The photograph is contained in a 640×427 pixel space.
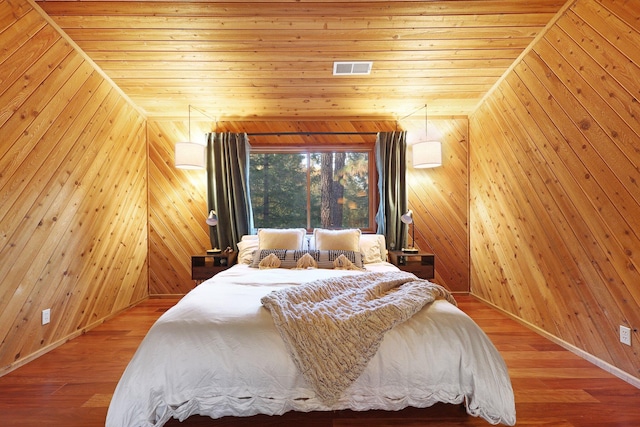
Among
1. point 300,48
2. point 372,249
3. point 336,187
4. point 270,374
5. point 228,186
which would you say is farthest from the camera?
point 336,187

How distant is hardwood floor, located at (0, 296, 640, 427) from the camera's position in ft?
5.16

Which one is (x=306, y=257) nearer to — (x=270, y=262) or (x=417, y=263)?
(x=270, y=262)

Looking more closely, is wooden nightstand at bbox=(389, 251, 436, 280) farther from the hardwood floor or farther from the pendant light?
the pendant light

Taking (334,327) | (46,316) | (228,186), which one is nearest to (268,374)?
(334,327)

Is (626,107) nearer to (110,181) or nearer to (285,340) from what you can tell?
(285,340)

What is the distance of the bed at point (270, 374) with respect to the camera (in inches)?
53.9

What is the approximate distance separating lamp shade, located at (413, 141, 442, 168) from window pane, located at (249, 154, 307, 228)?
1404mm

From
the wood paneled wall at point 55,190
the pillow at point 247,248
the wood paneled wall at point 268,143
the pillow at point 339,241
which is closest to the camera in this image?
the wood paneled wall at point 55,190

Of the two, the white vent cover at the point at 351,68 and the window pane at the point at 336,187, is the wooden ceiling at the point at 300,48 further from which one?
the window pane at the point at 336,187

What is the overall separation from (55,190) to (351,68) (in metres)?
2.62

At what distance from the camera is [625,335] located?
193 cm

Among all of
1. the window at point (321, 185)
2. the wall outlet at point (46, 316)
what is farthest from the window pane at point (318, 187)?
the wall outlet at point (46, 316)

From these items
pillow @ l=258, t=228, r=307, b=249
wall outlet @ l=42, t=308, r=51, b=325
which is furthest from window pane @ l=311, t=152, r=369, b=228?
wall outlet @ l=42, t=308, r=51, b=325

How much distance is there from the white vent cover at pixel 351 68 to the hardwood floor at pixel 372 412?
102 inches
